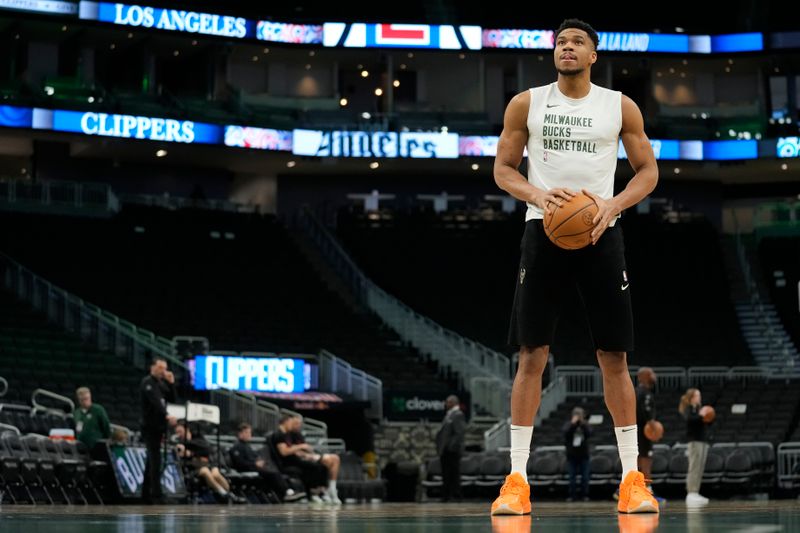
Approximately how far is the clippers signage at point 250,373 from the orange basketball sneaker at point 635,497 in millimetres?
21762

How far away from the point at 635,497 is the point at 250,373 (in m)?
23.6

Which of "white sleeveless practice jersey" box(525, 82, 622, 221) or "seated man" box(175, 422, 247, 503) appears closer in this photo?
"white sleeveless practice jersey" box(525, 82, 622, 221)

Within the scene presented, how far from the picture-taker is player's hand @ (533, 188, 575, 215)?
6625 mm

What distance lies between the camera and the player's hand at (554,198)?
6.62 meters

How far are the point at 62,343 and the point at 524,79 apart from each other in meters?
20.9

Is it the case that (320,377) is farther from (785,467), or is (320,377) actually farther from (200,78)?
(200,78)

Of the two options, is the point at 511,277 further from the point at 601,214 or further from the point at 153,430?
the point at 601,214

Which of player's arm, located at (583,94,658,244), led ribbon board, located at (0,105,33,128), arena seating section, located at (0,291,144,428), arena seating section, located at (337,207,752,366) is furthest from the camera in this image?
led ribbon board, located at (0,105,33,128)

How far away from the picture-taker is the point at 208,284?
115 feet

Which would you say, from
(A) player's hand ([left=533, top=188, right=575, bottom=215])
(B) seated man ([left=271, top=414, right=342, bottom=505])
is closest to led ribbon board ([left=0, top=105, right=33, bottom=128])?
(B) seated man ([left=271, top=414, right=342, bottom=505])

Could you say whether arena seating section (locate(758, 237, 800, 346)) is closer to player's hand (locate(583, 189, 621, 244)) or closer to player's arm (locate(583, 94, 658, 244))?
player's arm (locate(583, 94, 658, 244))

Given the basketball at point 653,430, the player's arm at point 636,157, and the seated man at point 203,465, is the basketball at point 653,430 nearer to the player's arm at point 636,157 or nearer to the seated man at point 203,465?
the seated man at point 203,465

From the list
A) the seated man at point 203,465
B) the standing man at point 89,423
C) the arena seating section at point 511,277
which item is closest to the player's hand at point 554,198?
the standing man at point 89,423

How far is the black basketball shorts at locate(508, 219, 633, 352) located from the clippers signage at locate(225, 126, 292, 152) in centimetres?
3284
